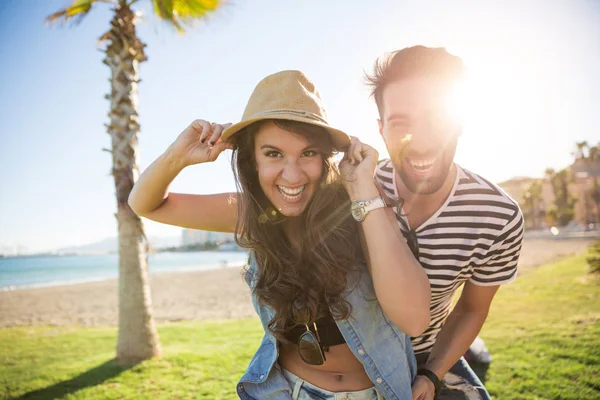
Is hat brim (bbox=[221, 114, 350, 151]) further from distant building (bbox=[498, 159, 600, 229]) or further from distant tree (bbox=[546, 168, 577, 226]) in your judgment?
distant tree (bbox=[546, 168, 577, 226])

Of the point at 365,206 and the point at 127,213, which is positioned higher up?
the point at 365,206

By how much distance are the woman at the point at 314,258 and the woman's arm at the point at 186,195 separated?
0.02 meters

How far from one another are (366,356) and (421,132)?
144 centimetres

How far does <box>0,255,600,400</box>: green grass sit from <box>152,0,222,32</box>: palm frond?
→ 6.08 meters

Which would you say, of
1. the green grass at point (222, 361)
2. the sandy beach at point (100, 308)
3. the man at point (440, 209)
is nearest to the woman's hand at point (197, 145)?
the man at point (440, 209)

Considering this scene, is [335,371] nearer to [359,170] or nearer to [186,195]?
[359,170]

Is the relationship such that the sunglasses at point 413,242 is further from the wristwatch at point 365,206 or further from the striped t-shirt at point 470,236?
the wristwatch at point 365,206

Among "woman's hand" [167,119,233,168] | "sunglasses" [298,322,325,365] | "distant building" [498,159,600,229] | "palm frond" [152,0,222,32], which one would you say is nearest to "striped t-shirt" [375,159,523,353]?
"sunglasses" [298,322,325,365]

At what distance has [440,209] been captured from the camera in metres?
2.44

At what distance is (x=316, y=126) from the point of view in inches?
86.7

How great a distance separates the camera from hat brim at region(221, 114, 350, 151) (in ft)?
6.61

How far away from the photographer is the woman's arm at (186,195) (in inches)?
95.8

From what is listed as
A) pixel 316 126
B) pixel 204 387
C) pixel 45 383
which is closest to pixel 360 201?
pixel 316 126

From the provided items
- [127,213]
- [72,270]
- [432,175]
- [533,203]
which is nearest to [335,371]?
[432,175]
